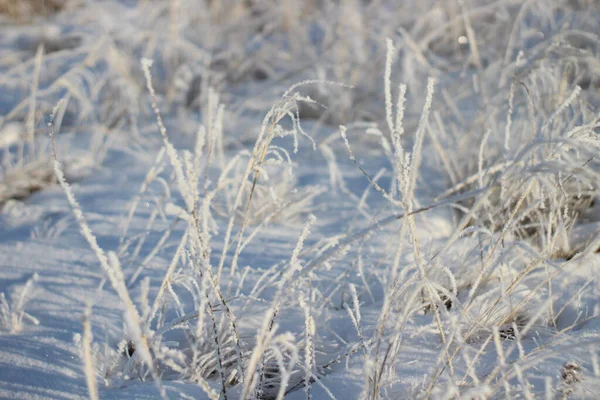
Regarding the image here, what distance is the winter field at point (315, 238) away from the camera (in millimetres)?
580

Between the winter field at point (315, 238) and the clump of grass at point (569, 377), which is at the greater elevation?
the winter field at point (315, 238)

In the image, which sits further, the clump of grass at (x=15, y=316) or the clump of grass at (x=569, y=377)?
the clump of grass at (x=15, y=316)

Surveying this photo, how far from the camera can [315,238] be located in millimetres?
1118

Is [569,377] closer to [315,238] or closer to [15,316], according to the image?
[315,238]

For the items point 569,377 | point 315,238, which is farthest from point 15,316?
point 569,377

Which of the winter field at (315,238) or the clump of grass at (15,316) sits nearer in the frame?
the winter field at (315,238)

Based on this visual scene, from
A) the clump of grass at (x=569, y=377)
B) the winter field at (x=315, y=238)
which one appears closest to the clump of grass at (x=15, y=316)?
the winter field at (x=315, y=238)

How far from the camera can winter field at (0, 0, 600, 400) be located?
580 millimetres

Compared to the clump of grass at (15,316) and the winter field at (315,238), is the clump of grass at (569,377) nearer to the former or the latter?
the winter field at (315,238)

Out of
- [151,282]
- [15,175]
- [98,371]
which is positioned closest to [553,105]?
[151,282]

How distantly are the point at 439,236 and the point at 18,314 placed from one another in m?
0.87

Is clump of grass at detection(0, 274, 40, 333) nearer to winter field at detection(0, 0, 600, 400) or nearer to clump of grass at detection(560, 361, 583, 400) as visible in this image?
winter field at detection(0, 0, 600, 400)

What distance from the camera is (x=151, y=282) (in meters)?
0.94

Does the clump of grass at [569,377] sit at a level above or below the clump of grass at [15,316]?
below
